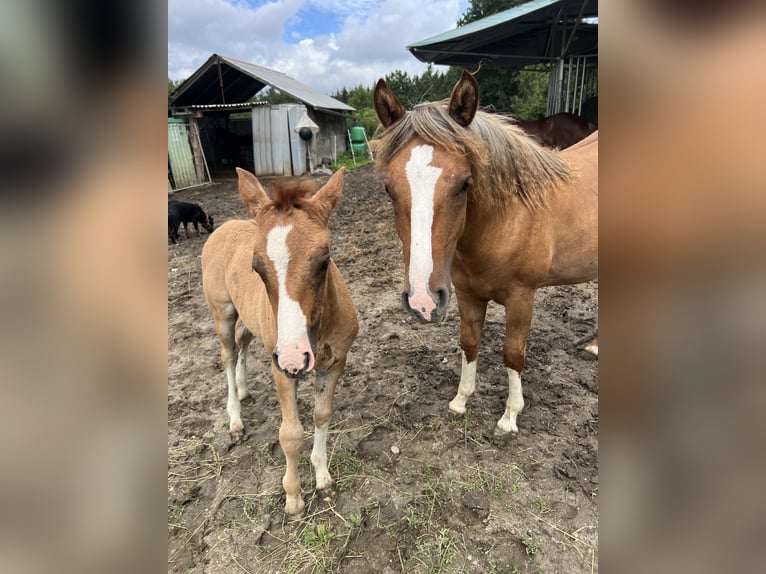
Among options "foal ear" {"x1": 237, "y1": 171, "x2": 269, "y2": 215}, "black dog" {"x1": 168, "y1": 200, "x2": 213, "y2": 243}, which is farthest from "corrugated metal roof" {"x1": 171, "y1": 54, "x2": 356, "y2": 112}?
"foal ear" {"x1": 237, "y1": 171, "x2": 269, "y2": 215}

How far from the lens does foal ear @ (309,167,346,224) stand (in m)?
1.93

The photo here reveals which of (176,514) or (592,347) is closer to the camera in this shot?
(176,514)

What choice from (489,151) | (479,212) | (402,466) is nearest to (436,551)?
(402,466)

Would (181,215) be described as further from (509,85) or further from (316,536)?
(509,85)

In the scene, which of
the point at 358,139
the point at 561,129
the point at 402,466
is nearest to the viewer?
the point at 402,466

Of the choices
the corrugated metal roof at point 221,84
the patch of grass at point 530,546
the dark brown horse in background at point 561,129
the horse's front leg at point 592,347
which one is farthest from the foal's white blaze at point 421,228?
the corrugated metal roof at point 221,84

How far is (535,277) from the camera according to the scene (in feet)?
8.79

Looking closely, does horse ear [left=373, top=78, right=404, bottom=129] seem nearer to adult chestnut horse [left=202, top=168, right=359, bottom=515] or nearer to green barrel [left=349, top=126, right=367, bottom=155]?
adult chestnut horse [left=202, top=168, right=359, bottom=515]

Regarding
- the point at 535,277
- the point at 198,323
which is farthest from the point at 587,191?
the point at 198,323

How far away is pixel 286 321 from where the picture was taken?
5.47ft

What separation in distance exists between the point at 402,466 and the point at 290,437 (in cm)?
84

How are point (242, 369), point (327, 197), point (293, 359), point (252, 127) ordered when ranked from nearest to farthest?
point (293, 359)
point (327, 197)
point (242, 369)
point (252, 127)
